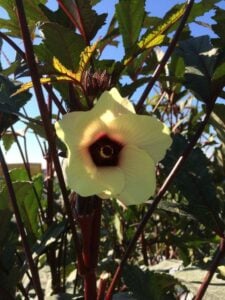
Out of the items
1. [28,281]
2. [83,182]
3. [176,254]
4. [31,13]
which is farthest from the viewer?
[176,254]

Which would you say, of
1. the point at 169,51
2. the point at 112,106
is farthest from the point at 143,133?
the point at 169,51

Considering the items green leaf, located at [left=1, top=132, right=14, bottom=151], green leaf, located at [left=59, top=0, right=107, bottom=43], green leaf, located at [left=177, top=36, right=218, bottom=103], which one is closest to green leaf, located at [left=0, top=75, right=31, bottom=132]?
green leaf, located at [left=59, top=0, right=107, bottom=43]

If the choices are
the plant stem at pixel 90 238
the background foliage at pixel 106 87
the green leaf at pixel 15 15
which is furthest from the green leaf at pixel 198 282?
the green leaf at pixel 15 15

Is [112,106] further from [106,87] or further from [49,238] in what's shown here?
[49,238]

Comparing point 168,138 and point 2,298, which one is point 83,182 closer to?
point 168,138

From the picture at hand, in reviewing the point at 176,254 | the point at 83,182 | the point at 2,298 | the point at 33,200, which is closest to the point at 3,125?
the point at 33,200

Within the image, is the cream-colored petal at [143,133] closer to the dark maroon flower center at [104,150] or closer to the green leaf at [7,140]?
the dark maroon flower center at [104,150]
